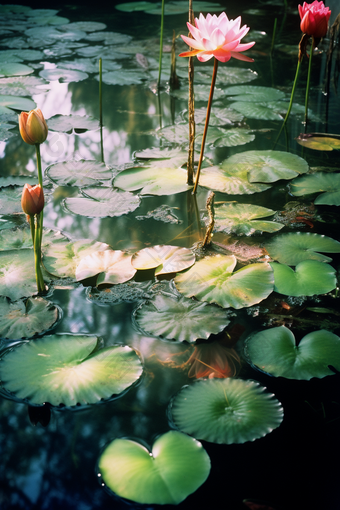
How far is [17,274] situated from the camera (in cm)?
133

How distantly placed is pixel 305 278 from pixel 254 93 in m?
1.98

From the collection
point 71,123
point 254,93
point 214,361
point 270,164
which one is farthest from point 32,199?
point 254,93

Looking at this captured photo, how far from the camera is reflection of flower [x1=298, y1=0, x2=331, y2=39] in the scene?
194 cm

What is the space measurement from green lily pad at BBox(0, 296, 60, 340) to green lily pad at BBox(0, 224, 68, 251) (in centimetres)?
27

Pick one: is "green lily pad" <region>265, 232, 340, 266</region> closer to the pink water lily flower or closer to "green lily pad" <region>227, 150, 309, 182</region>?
"green lily pad" <region>227, 150, 309, 182</region>

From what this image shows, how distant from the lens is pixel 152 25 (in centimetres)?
473

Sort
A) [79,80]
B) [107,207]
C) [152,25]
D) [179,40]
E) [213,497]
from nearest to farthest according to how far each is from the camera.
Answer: [213,497]
[107,207]
[79,80]
[179,40]
[152,25]

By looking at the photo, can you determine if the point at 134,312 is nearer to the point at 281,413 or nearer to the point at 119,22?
the point at 281,413

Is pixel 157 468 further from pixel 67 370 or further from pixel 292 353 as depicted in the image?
pixel 292 353

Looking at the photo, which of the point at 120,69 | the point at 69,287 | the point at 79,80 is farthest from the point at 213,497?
the point at 120,69

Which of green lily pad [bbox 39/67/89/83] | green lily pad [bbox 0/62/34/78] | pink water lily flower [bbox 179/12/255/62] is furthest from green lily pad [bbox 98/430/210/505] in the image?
green lily pad [bbox 0/62/34/78]

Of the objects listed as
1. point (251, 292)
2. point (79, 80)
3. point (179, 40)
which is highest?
point (179, 40)

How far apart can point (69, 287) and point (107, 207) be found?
48 cm

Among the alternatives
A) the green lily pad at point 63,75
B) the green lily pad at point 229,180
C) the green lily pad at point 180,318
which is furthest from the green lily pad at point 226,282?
the green lily pad at point 63,75
